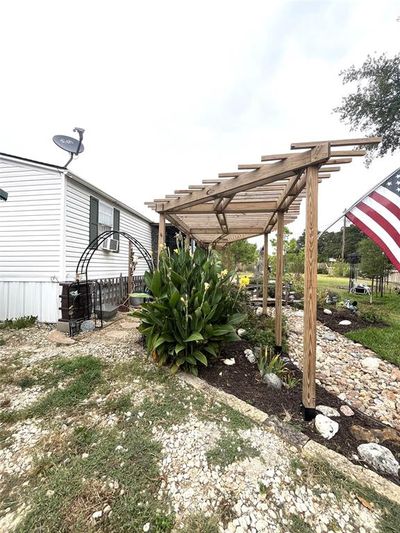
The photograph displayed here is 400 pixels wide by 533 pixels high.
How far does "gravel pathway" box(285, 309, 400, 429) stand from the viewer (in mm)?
2654

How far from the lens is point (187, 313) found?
2.85 meters

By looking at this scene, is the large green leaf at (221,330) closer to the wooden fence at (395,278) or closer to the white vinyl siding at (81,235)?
the white vinyl siding at (81,235)

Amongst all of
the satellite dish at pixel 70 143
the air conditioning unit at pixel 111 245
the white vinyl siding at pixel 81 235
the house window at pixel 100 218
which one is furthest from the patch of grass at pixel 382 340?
the satellite dish at pixel 70 143

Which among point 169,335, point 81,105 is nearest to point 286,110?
point 81,105

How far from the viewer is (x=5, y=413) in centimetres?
227

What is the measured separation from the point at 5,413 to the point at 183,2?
7572 mm

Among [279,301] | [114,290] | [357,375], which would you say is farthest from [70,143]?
[357,375]

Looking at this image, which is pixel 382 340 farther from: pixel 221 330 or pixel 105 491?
pixel 105 491

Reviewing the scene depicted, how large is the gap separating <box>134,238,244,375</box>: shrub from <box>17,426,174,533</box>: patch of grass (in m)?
1.13

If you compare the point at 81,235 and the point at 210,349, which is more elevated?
the point at 81,235

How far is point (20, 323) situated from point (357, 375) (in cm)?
620

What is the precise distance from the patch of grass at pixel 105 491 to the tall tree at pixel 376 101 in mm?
12099

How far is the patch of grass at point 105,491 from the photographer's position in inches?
53.4

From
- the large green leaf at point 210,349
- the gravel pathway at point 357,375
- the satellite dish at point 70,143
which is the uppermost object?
the satellite dish at point 70,143
